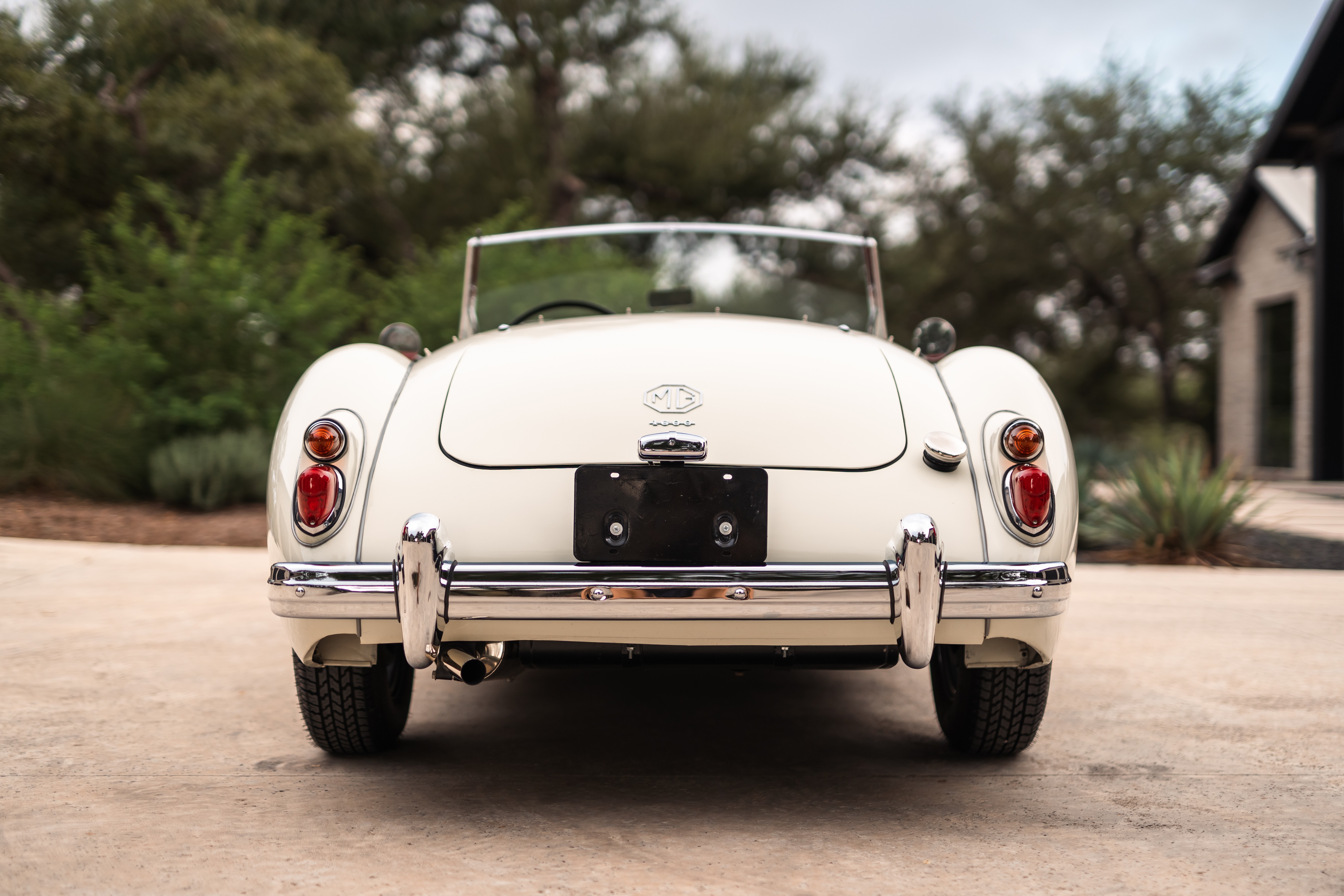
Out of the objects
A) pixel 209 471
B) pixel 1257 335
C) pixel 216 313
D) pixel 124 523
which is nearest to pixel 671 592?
pixel 124 523

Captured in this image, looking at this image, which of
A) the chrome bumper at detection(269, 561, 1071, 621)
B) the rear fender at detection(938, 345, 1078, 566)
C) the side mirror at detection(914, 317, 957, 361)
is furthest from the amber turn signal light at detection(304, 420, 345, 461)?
the side mirror at detection(914, 317, 957, 361)

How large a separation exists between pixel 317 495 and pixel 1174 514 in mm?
7411

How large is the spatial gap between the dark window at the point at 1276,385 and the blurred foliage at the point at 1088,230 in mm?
8917

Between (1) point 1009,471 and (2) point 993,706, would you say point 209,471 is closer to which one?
(2) point 993,706

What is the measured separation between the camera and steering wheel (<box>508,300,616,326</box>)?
4004 mm

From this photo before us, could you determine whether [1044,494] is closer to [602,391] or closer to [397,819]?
[602,391]

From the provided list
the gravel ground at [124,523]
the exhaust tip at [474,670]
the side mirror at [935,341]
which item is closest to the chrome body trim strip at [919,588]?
the exhaust tip at [474,670]

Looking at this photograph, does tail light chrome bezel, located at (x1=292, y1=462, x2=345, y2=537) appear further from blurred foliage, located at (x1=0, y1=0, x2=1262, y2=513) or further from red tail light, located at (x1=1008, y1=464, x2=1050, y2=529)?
blurred foliage, located at (x1=0, y1=0, x2=1262, y2=513)

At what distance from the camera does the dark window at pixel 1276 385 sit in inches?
659

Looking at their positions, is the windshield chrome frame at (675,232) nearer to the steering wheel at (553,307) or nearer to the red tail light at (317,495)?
the steering wheel at (553,307)

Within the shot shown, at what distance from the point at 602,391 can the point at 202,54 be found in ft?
52.9

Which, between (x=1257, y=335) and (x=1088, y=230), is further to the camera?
(x=1088, y=230)

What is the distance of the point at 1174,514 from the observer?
27.7 ft

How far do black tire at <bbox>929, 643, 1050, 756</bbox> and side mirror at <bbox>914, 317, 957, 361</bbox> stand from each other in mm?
916
